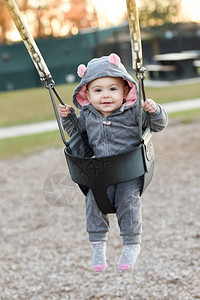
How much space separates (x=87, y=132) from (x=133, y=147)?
221 millimetres

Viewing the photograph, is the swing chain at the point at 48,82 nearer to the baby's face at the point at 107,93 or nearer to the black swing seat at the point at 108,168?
the baby's face at the point at 107,93

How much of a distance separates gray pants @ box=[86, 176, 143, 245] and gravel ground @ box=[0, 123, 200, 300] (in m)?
0.20

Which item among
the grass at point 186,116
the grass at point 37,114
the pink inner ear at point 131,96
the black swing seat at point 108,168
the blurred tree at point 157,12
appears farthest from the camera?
the blurred tree at point 157,12

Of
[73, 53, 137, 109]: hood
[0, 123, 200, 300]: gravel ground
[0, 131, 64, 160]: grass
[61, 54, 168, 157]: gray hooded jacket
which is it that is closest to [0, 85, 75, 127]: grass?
[0, 131, 64, 160]: grass

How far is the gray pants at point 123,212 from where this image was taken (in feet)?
6.64

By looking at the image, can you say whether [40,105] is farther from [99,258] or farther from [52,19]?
[52,19]

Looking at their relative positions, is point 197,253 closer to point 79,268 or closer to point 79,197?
point 79,268

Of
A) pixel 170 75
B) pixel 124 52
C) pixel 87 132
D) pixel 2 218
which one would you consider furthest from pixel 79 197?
pixel 124 52

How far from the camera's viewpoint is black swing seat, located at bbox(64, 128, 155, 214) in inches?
73.4

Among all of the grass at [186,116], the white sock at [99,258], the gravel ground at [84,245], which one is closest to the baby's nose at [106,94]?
the gravel ground at [84,245]

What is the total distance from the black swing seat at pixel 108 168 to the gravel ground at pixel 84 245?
27 cm

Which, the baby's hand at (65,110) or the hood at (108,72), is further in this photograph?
the baby's hand at (65,110)

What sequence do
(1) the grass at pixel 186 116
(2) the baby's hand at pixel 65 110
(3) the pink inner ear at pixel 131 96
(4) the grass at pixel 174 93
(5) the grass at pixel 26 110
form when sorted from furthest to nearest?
(4) the grass at pixel 174 93
(5) the grass at pixel 26 110
(1) the grass at pixel 186 116
(2) the baby's hand at pixel 65 110
(3) the pink inner ear at pixel 131 96

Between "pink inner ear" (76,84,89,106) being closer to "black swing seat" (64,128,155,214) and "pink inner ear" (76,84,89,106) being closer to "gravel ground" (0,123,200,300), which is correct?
"black swing seat" (64,128,155,214)
